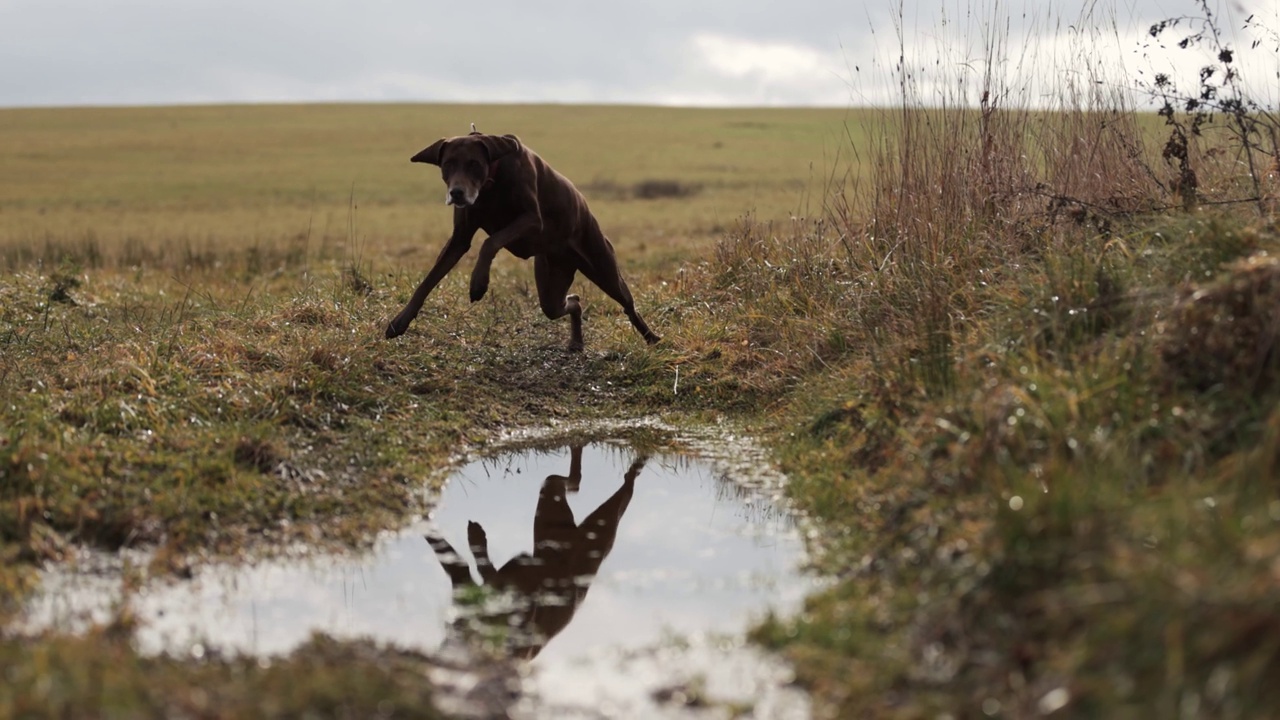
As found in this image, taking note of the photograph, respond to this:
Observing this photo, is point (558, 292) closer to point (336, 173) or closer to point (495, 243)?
point (495, 243)

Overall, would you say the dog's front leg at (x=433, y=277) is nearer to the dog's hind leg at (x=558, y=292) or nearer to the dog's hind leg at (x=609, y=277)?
the dog's hind leg at (x=558, y=292)

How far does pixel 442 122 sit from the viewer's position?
65500 mm

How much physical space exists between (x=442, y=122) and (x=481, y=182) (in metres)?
60.7

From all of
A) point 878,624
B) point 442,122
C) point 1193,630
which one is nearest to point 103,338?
point 878,624

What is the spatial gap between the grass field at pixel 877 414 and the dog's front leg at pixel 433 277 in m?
0.25

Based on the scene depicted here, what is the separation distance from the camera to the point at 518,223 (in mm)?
6965

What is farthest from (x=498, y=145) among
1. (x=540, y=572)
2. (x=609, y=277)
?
(x=540, y=572)

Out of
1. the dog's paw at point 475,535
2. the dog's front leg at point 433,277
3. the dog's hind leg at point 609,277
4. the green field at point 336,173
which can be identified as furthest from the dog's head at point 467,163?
the dog's paw at point 475,535

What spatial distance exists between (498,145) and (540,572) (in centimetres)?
344

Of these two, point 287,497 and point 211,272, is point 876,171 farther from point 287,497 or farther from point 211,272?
point 211,272

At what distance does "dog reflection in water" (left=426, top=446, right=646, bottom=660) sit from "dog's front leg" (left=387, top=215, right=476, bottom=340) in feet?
6.65

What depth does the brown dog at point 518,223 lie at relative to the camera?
6.75 meters

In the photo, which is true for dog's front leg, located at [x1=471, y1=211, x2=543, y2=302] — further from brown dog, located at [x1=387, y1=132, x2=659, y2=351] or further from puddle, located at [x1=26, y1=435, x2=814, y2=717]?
puddle, located at [x1=26, y1=435, x2=814, y2=717]

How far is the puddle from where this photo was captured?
3.15 m
